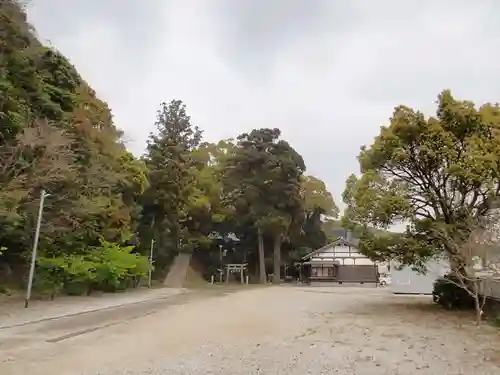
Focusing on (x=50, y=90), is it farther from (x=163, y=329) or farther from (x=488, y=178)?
(x=488, y=178)

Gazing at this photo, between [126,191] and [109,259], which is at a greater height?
[126,191]

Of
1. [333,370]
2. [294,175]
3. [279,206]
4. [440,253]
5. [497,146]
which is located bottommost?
[333,370]

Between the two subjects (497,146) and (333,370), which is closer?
(333,370)

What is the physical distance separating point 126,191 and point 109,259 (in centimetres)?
604

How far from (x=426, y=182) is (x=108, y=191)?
47.4 ft

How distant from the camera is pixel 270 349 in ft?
26.1

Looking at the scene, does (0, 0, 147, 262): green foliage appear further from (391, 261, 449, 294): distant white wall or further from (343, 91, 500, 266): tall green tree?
(391, 261, 449, 294): distant white wall

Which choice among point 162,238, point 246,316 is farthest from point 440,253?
point 162,238

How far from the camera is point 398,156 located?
15.5 m

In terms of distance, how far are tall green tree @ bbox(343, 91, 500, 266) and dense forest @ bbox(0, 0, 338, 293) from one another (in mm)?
11034

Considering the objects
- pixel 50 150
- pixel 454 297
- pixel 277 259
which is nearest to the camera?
pixel 50 150

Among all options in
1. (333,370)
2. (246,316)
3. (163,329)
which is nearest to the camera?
(333,370)

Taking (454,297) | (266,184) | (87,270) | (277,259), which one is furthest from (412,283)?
(87,270)

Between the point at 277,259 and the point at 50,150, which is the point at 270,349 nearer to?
the point at 50,150
